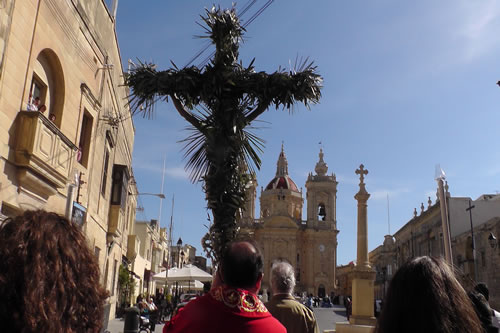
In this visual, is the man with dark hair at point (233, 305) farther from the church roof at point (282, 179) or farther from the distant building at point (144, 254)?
the church roof at point (282, 179)

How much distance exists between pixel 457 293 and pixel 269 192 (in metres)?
79.7

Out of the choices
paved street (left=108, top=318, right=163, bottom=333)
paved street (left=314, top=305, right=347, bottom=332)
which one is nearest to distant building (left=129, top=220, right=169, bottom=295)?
paved street (left=108, top=318, right=163, bottom=333)

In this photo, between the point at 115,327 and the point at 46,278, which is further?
the point at 115,327

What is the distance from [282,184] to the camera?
82438 millimetres

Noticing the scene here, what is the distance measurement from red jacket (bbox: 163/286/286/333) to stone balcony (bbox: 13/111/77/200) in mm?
7353

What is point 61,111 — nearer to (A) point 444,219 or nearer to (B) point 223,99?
(B) point 223,99

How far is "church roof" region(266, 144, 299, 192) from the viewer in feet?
270

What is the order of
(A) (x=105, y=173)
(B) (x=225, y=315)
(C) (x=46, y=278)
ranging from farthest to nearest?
1. (A) (x=105, y=173)
2. (B) (x=225, y=315)
3. (C) (x=46, y=278)

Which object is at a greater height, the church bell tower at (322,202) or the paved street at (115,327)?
the church bell tower at (322,202)

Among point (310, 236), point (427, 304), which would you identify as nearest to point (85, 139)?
point (427, 304)

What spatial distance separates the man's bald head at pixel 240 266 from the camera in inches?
118

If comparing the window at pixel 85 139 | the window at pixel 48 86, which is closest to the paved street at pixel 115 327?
the window at pixel 85 139

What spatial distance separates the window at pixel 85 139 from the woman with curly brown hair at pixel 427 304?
12933 mm

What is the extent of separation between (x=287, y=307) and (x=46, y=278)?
3300mm
